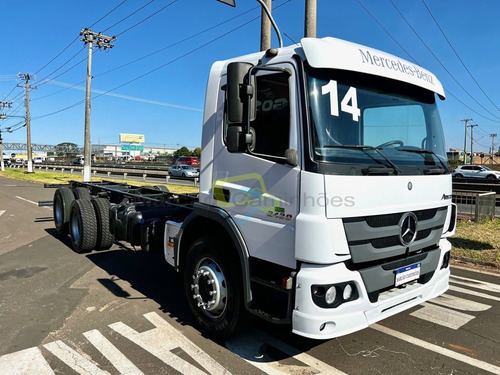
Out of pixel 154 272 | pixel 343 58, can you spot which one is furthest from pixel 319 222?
pixel 154 272

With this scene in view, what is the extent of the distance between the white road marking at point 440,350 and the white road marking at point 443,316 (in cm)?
59

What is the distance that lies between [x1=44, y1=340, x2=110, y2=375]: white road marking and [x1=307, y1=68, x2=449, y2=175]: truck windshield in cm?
260

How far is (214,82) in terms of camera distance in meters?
3.82

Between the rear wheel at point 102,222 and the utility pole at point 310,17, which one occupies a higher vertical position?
the utility pole at point 310,17

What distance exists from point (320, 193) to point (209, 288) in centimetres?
169

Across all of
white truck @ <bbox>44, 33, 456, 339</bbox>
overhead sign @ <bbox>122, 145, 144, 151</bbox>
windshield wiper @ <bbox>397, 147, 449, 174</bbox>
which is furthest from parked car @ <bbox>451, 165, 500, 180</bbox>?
overhead sign @ <bbox>122, 145, 144, 151</bbox>

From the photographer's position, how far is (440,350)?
3.47 m

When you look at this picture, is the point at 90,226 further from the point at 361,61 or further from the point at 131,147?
the point at 131,147

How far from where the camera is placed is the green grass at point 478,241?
686 centimetres

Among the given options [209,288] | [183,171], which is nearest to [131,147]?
[183,171]

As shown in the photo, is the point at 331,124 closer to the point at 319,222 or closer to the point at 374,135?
the point at 374,135

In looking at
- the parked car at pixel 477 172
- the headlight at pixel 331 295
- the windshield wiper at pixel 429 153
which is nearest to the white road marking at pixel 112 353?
the headlight at pixel 331 295

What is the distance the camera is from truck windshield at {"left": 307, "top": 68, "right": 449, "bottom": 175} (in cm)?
281

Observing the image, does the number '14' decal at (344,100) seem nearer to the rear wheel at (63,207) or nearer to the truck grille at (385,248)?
the truck grille at (385,248)
